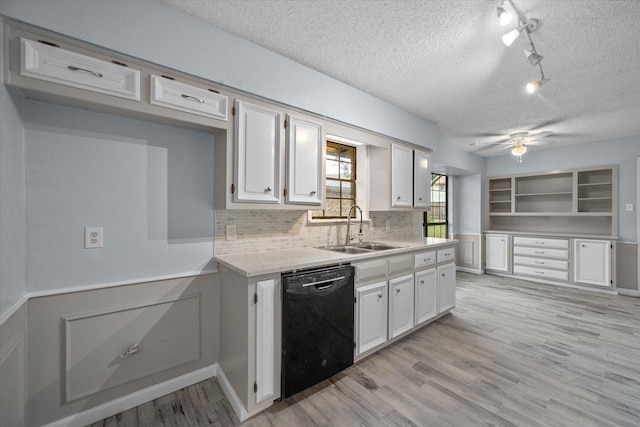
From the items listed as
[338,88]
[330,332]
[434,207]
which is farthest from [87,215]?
[434,207]

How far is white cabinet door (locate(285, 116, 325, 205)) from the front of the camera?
7.31ft

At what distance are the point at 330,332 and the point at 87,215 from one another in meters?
1.78

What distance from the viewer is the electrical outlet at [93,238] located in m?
1.65

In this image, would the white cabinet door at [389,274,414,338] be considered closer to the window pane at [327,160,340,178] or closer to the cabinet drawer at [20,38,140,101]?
the window pane at [327,160,340,178]

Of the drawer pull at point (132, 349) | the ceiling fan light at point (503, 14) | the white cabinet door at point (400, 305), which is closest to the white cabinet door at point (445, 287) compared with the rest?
the white cabinet door at point (400, 305)

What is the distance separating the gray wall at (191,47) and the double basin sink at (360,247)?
50.4 inches

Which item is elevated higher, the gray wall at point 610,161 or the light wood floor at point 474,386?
the gray wall at point 610,161

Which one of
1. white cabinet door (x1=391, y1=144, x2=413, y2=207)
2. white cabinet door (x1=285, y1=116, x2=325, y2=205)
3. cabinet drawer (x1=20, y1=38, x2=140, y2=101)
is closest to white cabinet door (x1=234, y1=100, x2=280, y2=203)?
white cabinet door (x1=285, y1=116, x2=325, y2=205)

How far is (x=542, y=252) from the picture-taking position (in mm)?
4941

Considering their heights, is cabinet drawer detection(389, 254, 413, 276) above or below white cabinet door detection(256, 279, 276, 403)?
above

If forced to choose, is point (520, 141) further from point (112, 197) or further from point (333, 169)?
point (112, 197)

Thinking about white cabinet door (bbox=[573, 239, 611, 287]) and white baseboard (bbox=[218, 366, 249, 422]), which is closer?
white baseboard (bbox=[218, 366, 249, 422])

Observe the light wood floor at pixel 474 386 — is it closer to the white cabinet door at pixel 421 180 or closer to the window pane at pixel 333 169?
the white cabinet door at pixel 421 180

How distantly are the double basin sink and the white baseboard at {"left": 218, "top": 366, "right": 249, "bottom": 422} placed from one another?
4.52 ft
